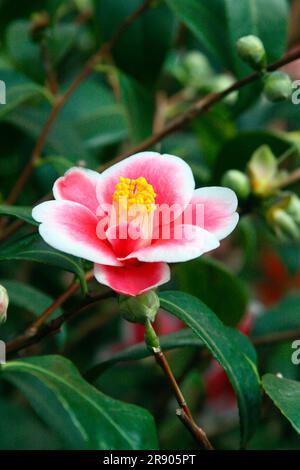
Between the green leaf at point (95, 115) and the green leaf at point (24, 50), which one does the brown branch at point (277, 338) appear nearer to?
the green leaf at point (95, 115)

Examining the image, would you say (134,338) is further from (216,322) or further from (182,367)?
(216,322)

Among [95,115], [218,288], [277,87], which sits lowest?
[218,288]

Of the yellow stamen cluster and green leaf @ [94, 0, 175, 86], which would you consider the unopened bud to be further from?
the yellow stamen cluster

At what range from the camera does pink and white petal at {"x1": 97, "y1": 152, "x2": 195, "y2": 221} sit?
2.32 ft

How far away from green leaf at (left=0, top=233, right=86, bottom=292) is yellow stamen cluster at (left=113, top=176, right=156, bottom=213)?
76 mm

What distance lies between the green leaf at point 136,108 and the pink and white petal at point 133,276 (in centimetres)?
46

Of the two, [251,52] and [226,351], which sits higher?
[251,52]

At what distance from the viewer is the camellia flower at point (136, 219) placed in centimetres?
64

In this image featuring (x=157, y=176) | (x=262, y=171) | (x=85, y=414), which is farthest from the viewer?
(x=262, y=171)

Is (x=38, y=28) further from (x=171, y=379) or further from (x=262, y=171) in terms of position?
(x=171, y=379)

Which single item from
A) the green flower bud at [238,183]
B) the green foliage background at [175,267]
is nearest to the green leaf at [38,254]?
the green foliage background at [175,267]

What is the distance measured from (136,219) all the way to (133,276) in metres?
0.05

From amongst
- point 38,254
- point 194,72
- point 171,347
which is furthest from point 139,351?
point 194,72

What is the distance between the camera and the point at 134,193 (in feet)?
2.26
